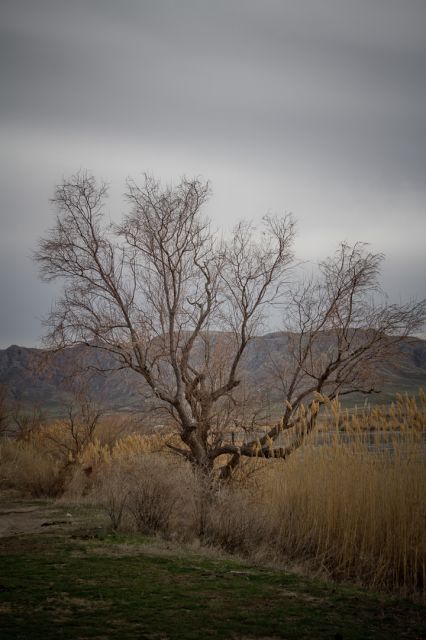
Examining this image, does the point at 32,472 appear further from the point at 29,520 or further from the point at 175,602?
the point at 175,602

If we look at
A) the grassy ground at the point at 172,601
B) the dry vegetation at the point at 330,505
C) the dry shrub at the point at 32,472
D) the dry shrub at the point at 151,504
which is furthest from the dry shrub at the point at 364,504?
the dry shrub at the point at 32,472

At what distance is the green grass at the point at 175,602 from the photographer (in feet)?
14.7

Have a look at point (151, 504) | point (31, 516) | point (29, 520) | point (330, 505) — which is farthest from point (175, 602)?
point (31, 516)

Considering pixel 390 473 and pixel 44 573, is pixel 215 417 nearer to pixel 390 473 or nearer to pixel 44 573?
pixel 390 473

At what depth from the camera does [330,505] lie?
334 inches

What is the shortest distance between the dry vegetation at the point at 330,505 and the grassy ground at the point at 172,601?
1353 millimetres

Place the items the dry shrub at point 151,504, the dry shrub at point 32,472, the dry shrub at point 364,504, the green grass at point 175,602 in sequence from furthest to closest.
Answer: the dry shrub at point 32,472 → the dry shrub at point 151,504 → the dry shrub at point 364,504 → the green grass at point 175,602

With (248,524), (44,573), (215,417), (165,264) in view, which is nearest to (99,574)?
(44,573)

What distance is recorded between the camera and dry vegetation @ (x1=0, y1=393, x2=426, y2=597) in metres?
7.81

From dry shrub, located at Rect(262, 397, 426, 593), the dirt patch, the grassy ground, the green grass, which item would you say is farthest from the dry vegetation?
the dirt patch

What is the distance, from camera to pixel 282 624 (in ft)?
15.5

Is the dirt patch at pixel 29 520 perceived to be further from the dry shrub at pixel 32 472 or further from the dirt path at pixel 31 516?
the dry shrub at pixel 32 472

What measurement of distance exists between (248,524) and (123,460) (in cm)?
882

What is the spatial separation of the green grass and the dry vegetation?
57.8 inches
